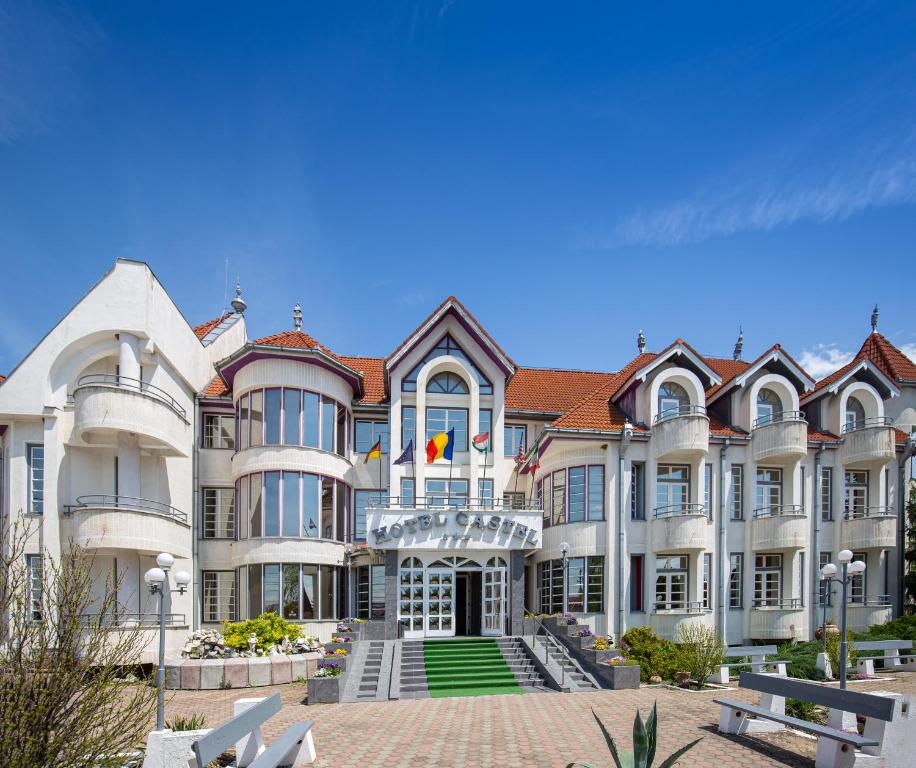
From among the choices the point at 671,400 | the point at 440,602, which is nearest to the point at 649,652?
the point at 440,602

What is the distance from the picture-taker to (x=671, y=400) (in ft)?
84.3

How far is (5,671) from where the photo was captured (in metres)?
7.10

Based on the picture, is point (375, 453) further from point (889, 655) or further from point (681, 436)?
point (889, 655)

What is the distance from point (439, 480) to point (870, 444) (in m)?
16.5

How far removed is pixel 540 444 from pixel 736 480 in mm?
7755

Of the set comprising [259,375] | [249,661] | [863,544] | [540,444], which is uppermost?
[259,375]

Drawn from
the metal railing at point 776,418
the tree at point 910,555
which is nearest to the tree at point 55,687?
the metal railing at point 776,418

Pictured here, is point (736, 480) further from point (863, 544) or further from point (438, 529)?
point (438, 529)

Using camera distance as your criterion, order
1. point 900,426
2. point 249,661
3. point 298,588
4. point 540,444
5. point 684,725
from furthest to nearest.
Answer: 1. point 900,426
2. point 540,444
3. point 298,588
4. point 249,661
5. point 684,725

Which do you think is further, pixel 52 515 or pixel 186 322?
pixel 186 322

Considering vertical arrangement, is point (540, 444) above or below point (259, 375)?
below

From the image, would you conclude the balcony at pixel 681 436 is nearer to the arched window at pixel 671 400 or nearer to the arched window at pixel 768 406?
the arched window at pixel 671 400

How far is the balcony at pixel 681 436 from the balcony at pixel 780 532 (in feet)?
12.0

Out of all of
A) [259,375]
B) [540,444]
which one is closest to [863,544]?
[540,444]
